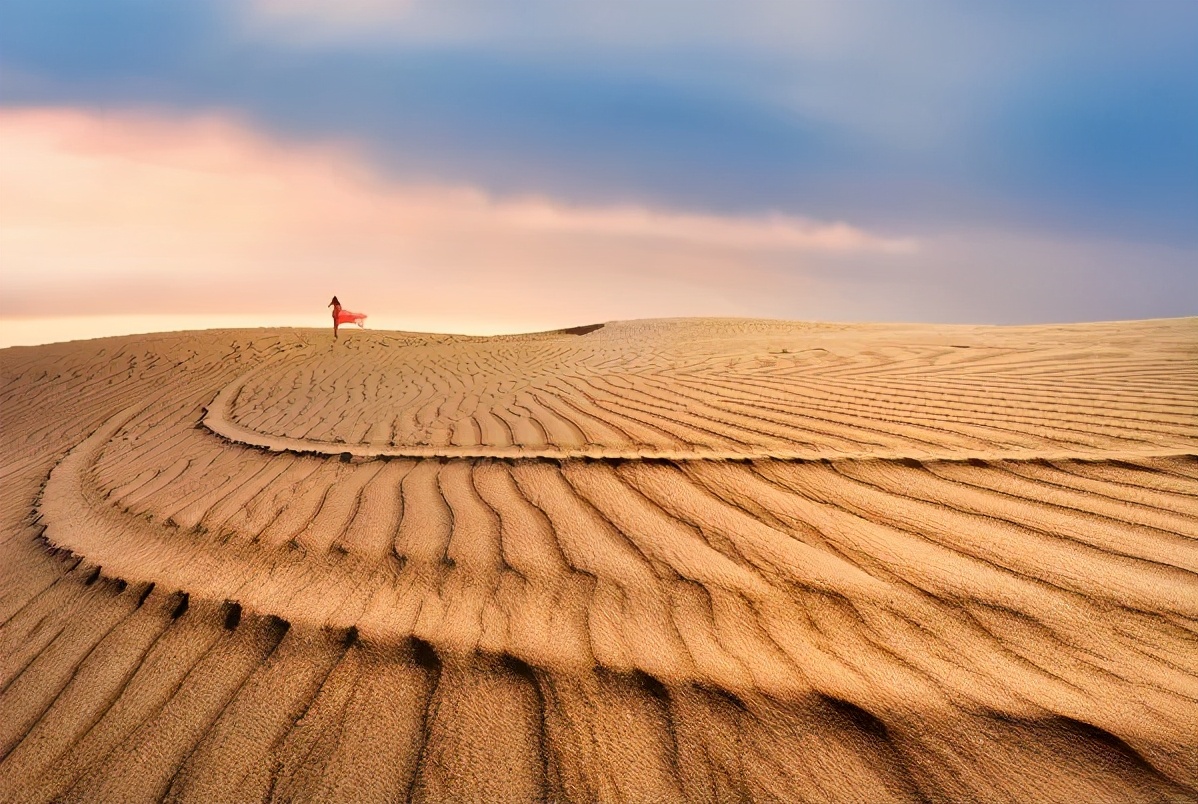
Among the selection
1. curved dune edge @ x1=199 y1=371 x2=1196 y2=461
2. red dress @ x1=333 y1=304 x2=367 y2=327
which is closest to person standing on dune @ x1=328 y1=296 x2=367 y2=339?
red dress @ x1=333 y1=304 x2=367 y2=327

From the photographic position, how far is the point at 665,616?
205 cm

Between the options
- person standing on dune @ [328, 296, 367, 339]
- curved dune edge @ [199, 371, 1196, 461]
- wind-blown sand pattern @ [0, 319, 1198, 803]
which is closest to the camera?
wind-blown sand pattern @ [0, 319, 1198, 803]

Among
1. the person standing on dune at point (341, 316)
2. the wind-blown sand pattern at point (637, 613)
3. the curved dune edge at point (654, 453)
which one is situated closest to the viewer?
the wind-blown sand pattern at point (637, 613)

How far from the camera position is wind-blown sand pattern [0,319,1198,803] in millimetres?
1566

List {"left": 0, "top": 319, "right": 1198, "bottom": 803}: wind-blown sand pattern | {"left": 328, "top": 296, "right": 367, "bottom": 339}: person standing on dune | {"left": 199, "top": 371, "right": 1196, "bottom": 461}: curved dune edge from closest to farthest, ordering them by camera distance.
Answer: {"left": 0, "top": 319, "right": 1198, "bottom": 803}: wind-blown sand pattern → {"left": 199, "top": 371, "right": 1196, "bottom": 461}: curved dune edge → {"left": 328, "top": 296, "right": 367, "bottom": 339}: person standing on dune

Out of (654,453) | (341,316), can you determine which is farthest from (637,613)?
(341,316)

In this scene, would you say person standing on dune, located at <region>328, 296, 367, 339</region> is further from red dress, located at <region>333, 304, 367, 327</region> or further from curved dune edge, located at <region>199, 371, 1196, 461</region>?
curved dune edge, located at <region>199, 371, 1196, 461</region>

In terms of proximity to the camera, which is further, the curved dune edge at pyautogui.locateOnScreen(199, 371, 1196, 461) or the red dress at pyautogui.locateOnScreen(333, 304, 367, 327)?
the red dress at pyautogui.locateOnScreen(333, 304, 367, 327)

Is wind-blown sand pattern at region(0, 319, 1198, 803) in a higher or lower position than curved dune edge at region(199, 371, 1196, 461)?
lower

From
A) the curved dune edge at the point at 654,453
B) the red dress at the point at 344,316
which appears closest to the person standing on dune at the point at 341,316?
the red dress at the point at 344,316

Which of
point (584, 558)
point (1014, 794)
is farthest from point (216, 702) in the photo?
point (1014, 794)

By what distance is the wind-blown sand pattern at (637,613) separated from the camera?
1.57 meters

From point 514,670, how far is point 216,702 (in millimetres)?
893

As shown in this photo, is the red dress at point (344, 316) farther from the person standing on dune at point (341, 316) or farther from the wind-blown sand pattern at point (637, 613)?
the wind-blown sand pattern at point (637, 613)
